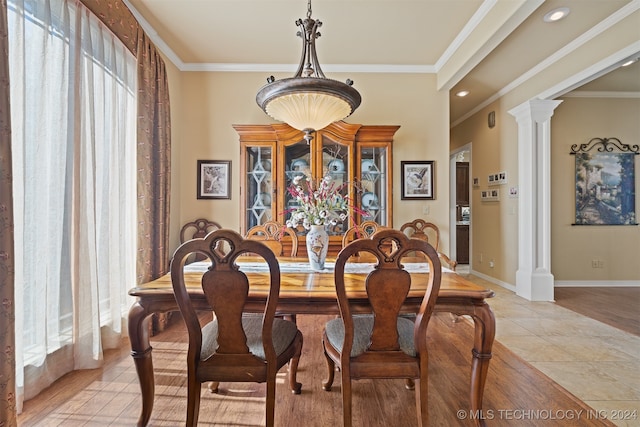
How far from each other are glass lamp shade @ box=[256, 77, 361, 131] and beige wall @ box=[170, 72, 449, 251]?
1.66 meters

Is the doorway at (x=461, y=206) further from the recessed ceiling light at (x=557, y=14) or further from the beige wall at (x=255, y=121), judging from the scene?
the recessed ceiling light at (x=557, y=14)

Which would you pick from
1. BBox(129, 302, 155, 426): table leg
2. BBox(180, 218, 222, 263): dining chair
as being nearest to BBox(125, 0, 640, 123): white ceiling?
BBox(180, 218, 222, 263): dining chair

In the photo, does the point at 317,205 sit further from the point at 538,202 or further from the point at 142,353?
the point at 538,202

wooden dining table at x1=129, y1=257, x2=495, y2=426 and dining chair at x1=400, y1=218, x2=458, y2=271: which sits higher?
dining chair at x1=400, y1=218, x2=458, y2=271

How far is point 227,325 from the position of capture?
1.21 m

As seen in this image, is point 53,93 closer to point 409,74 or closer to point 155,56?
point 155,56

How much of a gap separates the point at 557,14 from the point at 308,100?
2341mm

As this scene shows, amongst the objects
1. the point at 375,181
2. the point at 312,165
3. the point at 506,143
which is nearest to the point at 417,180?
the point at 375,181

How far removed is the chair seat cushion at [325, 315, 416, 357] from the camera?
4.31ft

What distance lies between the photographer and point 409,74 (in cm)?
346

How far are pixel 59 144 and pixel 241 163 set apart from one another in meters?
1.55

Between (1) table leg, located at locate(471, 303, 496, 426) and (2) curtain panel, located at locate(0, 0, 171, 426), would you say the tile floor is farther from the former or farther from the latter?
(2) curtain panel, located at locate(0, 0, 171, 426)

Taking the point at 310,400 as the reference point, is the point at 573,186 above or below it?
above

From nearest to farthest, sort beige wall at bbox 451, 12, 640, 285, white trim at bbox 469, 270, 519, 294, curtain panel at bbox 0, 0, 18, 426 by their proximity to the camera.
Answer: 1. curtain panel at bbox 0, 0, 18, 426
2. beige wall at bbox 451, 12, 640, 285
3. white trim at bbox 469, 270, 519, 294
